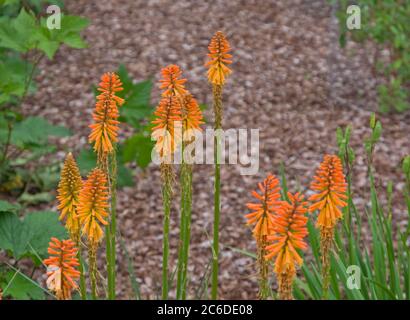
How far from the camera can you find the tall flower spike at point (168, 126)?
6.65 ft

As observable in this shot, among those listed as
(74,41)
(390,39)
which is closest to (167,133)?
(74,41)

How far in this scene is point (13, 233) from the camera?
3379mm

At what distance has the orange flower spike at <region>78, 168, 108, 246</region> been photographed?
5.98 feet

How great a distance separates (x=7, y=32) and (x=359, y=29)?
3.95 m

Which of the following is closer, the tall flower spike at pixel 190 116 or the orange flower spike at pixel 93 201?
the orange flower spike at pixel 93 201

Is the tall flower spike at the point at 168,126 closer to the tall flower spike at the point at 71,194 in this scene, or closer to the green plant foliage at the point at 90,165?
the tall flower spike at the point at 71,194

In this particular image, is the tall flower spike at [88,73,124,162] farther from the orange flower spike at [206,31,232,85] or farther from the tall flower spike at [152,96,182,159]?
the orange flower spike at [206,31,232,85]

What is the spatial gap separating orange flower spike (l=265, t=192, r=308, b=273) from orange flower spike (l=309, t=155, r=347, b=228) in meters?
0.14

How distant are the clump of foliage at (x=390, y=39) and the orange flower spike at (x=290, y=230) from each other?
4837mm

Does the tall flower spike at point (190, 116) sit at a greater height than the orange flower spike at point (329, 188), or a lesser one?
greater

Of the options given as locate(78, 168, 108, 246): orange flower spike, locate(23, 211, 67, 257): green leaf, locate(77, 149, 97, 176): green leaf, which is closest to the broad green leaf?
locate(77, 149, 97, 176): green leaf

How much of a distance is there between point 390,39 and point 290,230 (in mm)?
5582

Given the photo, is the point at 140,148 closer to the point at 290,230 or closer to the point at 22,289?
the point at 22,289

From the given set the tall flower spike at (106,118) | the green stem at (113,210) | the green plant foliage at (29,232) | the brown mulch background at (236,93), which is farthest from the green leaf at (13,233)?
the tall flower spike at (106,118)
